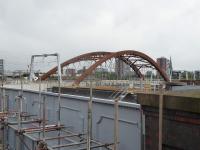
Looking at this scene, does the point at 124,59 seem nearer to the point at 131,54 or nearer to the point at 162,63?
the point at 131,54

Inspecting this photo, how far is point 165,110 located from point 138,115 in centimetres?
230

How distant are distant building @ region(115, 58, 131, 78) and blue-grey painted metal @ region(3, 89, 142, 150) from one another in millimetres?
67654

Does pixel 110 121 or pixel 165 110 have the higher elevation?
pixel 165 110

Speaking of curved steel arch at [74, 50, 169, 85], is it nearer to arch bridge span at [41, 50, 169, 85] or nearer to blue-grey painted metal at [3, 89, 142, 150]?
arch bridge span at [41, 50, 169, 85]

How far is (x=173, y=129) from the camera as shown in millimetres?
5152

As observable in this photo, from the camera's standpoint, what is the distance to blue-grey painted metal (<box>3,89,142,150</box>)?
773cm

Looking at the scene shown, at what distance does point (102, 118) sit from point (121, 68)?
77.1 metres

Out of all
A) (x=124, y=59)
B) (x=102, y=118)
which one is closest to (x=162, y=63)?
(x=124, y=59)

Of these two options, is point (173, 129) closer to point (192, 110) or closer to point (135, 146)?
point (192, 110)

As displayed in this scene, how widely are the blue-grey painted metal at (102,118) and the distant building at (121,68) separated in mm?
67654

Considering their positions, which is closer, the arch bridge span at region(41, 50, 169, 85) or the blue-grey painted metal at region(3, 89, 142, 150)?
the blue-grey painted metal at region(3, 89, 142, 150)

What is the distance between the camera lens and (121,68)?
8606 cm

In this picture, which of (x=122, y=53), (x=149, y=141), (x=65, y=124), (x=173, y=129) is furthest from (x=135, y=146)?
(x=122, y=53)

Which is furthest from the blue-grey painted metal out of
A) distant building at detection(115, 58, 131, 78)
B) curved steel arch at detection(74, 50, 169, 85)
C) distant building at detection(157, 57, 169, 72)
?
distant building at detection(157, 57, 169, 72)
